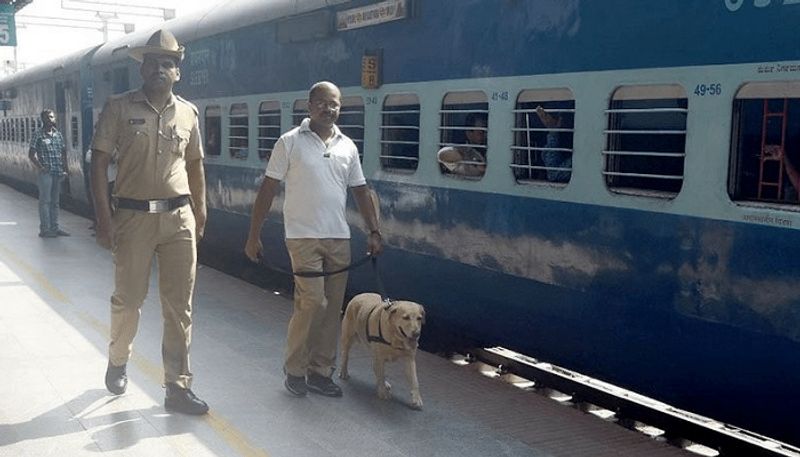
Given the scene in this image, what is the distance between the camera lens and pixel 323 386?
594cm

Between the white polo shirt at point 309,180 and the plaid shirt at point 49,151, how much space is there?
30.5ft

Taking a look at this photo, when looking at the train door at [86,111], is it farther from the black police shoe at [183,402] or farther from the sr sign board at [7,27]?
the black police shoe at [183,402]

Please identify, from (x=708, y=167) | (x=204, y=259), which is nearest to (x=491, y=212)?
(x=708, y=167)

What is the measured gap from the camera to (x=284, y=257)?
375 inches

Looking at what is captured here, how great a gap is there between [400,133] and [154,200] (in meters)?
2.65

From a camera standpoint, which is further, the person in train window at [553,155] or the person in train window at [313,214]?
the person in train window at [553,155]

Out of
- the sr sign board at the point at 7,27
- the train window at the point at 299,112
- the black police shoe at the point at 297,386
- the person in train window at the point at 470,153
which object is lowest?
the black police shoe at the point at 297,386

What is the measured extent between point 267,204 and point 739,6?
292cm

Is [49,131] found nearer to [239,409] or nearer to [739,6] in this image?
[239,409]

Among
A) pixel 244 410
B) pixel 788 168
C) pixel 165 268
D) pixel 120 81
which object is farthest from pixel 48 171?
pixel 788 168

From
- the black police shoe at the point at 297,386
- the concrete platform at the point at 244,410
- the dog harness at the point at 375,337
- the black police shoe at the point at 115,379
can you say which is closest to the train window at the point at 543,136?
the dog harness at the point at 375,337

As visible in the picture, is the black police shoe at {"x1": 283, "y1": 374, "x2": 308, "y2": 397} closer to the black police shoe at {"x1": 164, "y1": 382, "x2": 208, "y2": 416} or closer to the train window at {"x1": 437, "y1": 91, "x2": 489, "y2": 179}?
the black police shoe at {"x1": 164, "y1": 382, "x2": 208, "y2": 416}

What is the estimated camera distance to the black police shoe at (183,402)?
545 centimetres

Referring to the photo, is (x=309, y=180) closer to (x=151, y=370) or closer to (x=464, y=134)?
(x=464, y=134)
